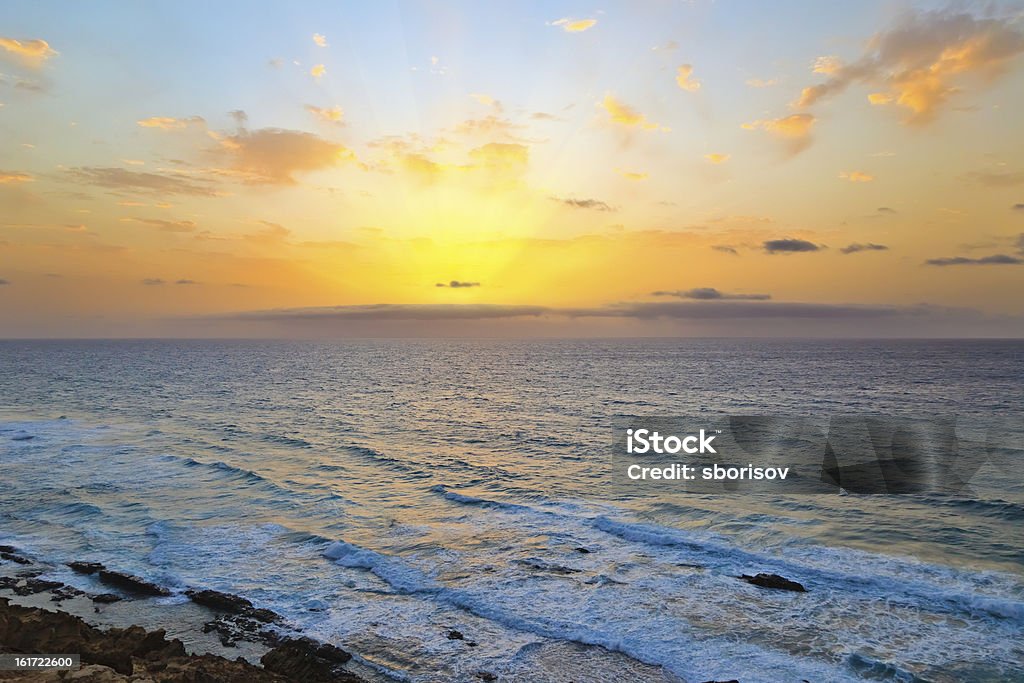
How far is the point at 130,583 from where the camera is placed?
19.4 metres

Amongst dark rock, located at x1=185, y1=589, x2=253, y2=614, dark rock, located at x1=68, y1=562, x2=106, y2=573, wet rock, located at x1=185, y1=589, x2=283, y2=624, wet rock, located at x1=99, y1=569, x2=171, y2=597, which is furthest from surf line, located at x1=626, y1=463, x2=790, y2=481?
dark rock, located at x1=68, y1=562, x2=106, y2=573

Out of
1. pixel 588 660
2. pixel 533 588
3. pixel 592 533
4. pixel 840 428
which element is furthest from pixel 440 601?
pixel 840 428

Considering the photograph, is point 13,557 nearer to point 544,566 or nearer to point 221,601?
point 221,601

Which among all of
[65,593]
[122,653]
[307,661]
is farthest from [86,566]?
[307,661]

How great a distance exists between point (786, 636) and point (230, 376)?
113569 millimetres

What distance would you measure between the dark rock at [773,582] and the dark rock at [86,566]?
22.6 meters

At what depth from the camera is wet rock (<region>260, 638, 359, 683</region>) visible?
14.0 m

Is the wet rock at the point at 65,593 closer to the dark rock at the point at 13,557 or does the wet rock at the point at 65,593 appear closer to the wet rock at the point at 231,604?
the wet rock at the point at 231,604

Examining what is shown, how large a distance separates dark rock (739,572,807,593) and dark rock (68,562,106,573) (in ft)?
74.2

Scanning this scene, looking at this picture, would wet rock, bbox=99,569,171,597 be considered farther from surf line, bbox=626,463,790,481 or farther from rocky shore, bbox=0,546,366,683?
surf line, bbox=626,463,790,481

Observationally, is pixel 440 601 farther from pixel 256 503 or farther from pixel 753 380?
pixel 753 380

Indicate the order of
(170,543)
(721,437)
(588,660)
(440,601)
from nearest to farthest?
1. (588,660)
2. (440,601)
3. (170,543)
4. (721,437)

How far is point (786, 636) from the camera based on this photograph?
16.2 meters

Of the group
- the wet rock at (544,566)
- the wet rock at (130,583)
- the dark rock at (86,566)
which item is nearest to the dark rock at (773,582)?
the wet rock at (544,566)
